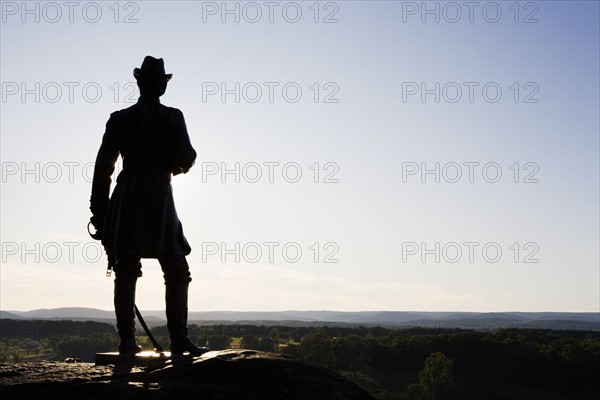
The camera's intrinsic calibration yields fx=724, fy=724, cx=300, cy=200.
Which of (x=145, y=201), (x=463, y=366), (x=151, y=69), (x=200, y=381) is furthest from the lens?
(x=463, y=366)

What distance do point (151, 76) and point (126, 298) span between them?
314 cm

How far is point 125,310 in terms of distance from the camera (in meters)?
9.88

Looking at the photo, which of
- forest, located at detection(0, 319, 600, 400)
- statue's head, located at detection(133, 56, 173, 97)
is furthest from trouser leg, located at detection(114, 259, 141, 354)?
forest, located at detection(0, 319, 600, 400)

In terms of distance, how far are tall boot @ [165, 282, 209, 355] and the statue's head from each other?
9.04 ft

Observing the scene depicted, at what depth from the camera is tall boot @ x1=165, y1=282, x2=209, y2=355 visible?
986 cm

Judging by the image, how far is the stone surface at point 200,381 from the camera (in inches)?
303

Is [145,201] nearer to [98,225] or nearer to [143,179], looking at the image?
[143,179]

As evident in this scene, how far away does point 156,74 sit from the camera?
33.8 ft

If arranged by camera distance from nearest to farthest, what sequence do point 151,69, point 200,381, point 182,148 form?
point 200,381, point 182,148, point 151,69

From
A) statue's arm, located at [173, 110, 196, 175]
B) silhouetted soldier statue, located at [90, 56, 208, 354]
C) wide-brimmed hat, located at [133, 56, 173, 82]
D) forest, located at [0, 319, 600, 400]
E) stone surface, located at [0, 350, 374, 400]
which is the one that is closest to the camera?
stone surface, located at [0, 350, 374, 400]

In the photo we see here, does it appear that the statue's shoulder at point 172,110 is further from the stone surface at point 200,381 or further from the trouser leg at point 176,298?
the stone surface at point 200,381

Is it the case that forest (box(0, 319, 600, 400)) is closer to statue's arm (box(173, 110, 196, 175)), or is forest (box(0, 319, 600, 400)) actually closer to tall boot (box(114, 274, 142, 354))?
tall boot (box(114, 274, 142, 354))

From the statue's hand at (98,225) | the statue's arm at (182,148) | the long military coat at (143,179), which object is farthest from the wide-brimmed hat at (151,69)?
the statue's hand at (98,225)

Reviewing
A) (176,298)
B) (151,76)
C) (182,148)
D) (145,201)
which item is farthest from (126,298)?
(151,76)
